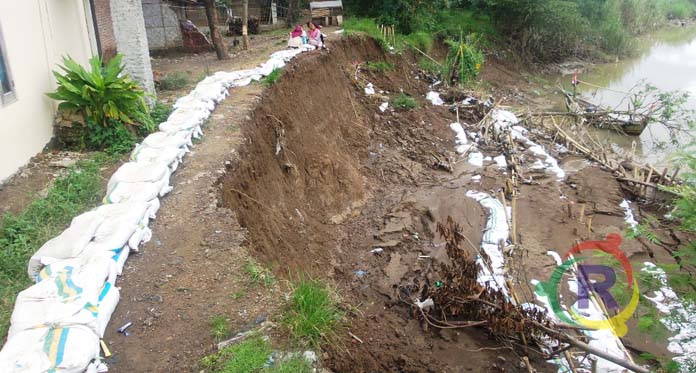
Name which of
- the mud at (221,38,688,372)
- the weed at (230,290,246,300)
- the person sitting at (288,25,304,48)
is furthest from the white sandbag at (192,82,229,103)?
the weed at (230,290,246,300)

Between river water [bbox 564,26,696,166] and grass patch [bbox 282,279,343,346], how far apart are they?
9.63 metres

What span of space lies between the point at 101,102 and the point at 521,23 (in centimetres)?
1759

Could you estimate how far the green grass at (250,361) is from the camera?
11.2 feet

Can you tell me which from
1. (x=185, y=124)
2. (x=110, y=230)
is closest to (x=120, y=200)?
(x=110, y=230)

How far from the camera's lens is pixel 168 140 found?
680 centimetres

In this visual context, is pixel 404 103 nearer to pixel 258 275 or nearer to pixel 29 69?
pixel 29 69

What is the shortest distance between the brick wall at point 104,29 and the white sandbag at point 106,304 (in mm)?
6715

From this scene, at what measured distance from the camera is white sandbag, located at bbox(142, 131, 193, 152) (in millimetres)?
6699

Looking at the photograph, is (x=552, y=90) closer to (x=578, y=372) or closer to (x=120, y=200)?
(x=578, y=372)

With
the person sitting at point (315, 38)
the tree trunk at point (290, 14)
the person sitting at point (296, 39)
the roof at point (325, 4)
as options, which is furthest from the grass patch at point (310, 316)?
the tree trunk at point (290, 14)

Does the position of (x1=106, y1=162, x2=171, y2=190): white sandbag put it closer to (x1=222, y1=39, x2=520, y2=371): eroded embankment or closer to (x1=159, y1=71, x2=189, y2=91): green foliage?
(x1=222, y1=39, x2=520, y2=371): eroded embankment

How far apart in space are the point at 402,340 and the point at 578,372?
1812mm

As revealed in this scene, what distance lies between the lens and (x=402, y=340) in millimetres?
5336

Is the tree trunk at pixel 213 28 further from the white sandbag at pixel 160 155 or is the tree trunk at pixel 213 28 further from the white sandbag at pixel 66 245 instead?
the white sandbag at pixel 66 245
